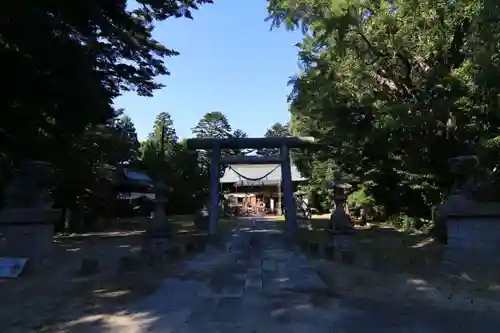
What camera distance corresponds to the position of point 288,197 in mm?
14570

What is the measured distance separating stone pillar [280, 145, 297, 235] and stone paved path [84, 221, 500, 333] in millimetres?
6696

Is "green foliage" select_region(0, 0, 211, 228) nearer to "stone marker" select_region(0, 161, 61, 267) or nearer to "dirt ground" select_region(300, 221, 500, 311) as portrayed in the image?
"stone marker" select_region(0, 161, 61, 267)

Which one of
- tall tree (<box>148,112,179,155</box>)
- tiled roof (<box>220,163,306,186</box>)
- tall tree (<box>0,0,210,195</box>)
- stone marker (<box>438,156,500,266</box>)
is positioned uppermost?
tall tree (<box>148,112,179,155</box>)

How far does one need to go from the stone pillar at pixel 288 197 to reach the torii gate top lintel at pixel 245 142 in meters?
0.27

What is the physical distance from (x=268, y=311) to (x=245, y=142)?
10.8 metres

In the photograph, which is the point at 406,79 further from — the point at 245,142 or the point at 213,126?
the point at 213,126

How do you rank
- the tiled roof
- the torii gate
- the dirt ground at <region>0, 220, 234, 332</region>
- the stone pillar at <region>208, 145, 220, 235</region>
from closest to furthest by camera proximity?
1. the dirt ground at <region>0, 220, 234, 332</region>
2. the stone pillar at <region>208, 145, 220, 235</region>
3. the torii gate
4. the tiled roof

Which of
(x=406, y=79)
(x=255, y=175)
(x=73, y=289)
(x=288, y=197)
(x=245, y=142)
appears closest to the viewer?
(x=73, y=289)

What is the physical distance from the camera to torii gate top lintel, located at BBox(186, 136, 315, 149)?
50.2 ft

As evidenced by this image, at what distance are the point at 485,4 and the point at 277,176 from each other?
29.2 meters

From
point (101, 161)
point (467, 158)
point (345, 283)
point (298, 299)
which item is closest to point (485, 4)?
point (467, 158)

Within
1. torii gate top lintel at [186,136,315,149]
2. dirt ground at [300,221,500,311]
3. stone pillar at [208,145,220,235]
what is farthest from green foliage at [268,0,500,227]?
stone pillar at [208,145,220,235]

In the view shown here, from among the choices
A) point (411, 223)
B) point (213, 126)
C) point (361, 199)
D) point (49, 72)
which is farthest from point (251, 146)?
point (213, 126)

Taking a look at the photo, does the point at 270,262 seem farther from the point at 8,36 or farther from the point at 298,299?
the point at 8,36
